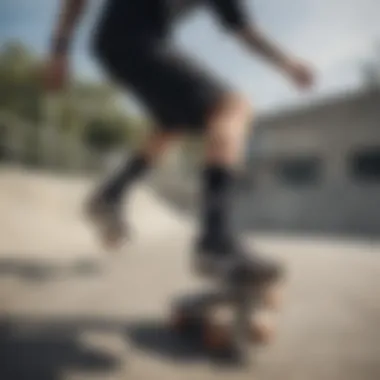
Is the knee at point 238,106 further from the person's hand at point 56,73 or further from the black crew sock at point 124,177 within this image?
the person's hand at point 56,73

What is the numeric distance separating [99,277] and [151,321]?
108 mm

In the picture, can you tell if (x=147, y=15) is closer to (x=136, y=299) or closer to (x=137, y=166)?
(x=137, y=166)

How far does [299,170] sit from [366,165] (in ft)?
0.36

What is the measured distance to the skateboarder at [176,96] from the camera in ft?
3.00

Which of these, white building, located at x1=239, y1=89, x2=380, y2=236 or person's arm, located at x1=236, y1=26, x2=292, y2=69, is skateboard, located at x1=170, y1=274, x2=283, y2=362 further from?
person's arm, located at x1=236, y1=26, x2=292, y2=69

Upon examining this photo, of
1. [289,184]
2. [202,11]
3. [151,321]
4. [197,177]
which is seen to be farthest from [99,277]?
[202,11]

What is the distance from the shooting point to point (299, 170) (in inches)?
36.9

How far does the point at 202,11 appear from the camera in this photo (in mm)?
919

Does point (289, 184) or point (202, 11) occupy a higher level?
point (202, 11)

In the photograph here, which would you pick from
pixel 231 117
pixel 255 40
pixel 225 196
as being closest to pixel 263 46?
pixel 255 40

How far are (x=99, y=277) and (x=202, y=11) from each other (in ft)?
1.47

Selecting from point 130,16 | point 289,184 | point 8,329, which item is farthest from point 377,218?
point 8,329

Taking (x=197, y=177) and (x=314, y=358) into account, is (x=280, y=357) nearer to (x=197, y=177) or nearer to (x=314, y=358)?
(x=314, y=358)

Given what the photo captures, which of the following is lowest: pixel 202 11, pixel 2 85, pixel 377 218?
pixel 377 218
